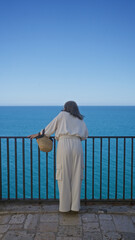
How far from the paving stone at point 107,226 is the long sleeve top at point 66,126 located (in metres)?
1.06

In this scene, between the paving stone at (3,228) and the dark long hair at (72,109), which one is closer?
the paving stone at (3,228)

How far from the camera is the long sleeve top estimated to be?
2.86m

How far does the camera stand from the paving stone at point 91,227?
2.63 metres

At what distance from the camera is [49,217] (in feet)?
9.62

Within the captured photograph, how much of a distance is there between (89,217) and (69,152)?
0.89 m

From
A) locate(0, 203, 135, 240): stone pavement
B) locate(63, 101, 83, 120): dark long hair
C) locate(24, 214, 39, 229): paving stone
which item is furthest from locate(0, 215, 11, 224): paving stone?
locate(63, 101, 83, 120): dark long hair

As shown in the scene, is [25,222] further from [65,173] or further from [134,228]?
[134,228]

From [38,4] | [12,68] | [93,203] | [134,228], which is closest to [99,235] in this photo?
[134,228]

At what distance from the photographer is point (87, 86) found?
102 meters

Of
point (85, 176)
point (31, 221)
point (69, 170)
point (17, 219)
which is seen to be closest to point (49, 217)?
point (31, 221)

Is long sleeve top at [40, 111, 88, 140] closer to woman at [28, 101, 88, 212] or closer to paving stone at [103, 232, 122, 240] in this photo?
woman at [28, 101, 88, 212]

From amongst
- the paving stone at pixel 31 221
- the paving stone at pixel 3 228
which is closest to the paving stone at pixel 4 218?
the paving stone at pixel 3 228

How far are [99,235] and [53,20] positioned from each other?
121 ft

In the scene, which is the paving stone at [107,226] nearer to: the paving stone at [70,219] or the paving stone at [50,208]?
the paving stone at [70,219]
